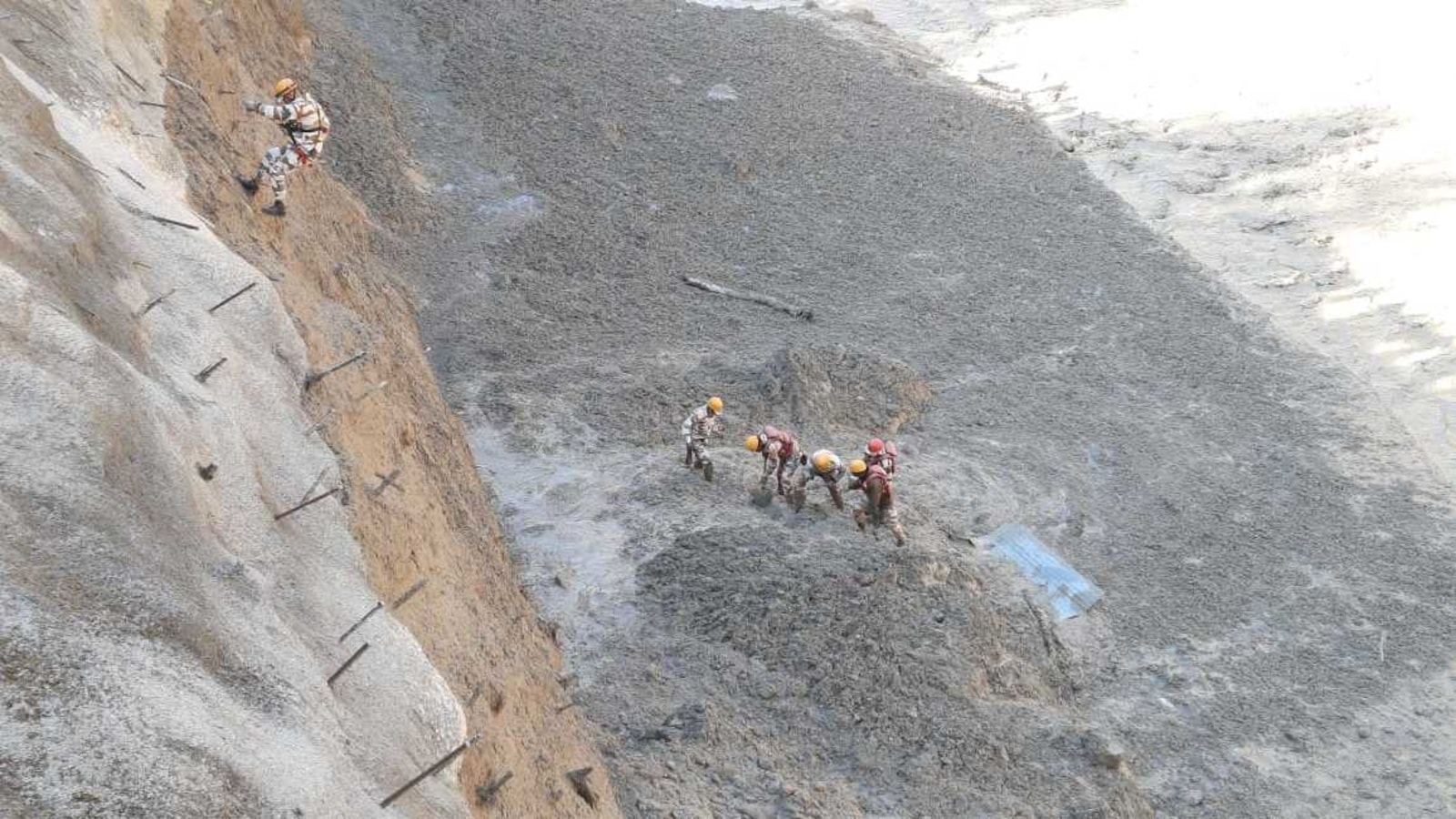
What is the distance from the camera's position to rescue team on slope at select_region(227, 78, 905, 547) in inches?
507

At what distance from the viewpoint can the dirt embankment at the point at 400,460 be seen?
9.01m

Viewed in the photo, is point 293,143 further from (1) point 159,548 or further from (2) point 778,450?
(1) point 159,548

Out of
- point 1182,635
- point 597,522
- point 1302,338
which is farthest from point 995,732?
point 1302,338

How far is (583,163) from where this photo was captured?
22125 mm

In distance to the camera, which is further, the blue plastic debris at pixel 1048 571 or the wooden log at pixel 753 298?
the wooden log at pixel 753 298

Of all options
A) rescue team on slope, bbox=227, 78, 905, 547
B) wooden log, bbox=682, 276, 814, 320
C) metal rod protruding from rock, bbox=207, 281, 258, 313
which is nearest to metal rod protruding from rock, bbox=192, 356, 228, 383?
metal rod protruding from rock, bbox=207, 281, 258, 313

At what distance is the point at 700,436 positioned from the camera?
49.6 feet

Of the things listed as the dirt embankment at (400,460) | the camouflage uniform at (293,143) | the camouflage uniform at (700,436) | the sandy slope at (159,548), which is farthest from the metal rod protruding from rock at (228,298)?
the camouflage uniform at (700,436)

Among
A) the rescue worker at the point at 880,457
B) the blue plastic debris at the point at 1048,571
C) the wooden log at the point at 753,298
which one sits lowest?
the blue plastic debris at the point at 1048,571

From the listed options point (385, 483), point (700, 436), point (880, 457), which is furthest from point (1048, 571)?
point (385, 483)

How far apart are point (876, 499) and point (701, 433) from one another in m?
2.30

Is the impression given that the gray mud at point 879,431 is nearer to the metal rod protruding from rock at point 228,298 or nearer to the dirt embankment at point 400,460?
the dirt embankment at point 400,460

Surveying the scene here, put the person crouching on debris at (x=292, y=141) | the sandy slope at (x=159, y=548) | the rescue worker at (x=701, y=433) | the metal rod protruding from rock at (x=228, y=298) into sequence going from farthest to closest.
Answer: the rescue worker at (x=701, y=433)
the person crouching on debris at (x=292, y=141)
the metal rod protruding from rock at (x=228, y=298)
the sandy slope at (x=159, y=548)

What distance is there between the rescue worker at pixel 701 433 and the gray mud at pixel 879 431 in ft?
0.99
